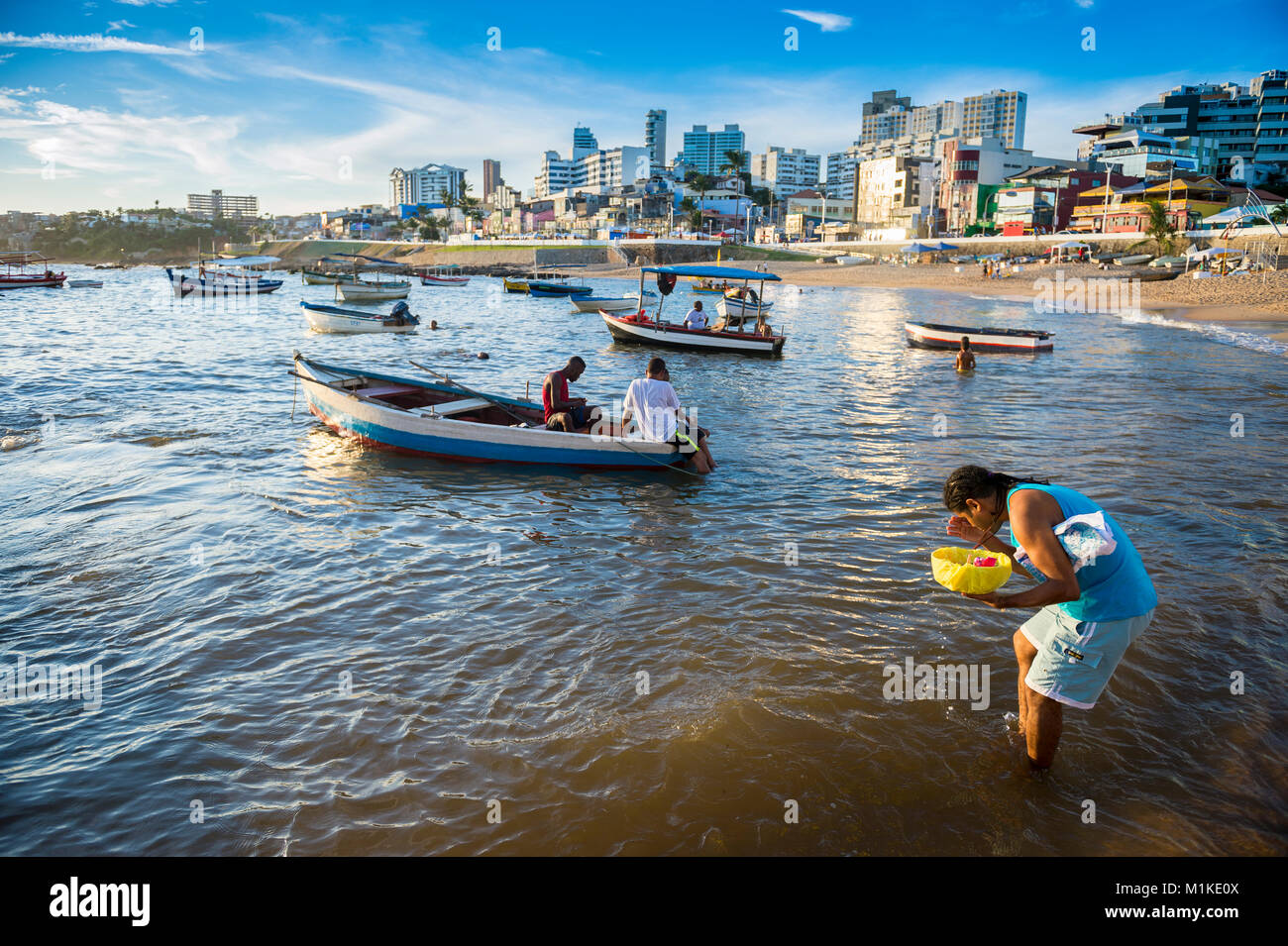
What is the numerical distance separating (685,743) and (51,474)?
12057 millimetres

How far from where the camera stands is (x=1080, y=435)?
50.2 feet

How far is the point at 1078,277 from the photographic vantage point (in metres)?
62.2

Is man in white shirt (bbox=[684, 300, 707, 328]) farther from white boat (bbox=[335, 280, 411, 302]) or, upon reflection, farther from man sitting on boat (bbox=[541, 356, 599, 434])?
white boat (bbox=[335, 280, 411, 302])

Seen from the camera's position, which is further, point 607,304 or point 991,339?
point 607,304

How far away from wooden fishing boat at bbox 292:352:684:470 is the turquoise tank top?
8018mm

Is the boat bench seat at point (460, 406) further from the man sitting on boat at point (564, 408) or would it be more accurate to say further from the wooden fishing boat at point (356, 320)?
the wooden fishing boat at point (356, 320)

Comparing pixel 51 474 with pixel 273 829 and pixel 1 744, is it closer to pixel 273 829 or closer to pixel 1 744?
pixel 1 744

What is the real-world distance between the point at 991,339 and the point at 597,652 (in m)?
26.2

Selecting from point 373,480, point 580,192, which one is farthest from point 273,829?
point 580,192

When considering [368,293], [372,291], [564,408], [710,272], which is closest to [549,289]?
[372,291]

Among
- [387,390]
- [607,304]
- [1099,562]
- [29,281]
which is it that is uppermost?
[29,281]

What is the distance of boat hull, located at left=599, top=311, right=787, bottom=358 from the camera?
2681cm

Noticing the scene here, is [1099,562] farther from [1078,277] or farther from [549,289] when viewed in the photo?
[1078,277]

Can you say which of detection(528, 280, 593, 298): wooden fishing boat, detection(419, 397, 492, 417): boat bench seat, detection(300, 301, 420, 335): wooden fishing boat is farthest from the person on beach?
detection(528, 280, 593, 298): wooden fishing boat
